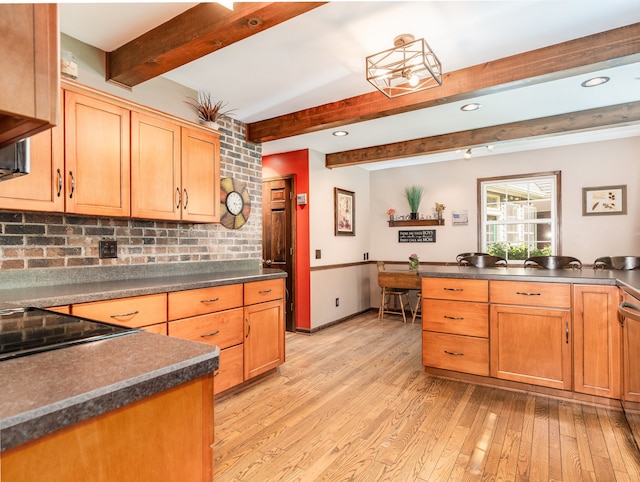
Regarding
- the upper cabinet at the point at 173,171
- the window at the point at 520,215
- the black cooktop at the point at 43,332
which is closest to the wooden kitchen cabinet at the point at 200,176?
the upper cabinet at the point at 173,171

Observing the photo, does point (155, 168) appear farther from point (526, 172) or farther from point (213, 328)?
point (526, 172)

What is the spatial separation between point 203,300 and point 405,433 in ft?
5.05

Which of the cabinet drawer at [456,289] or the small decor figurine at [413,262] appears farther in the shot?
the small decor figurine at [413,262]

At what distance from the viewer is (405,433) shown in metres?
2.20

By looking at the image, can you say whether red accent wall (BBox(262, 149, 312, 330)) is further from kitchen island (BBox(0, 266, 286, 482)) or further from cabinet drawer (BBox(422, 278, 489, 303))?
kitchen island (BBox(0, 266, 286, 482))

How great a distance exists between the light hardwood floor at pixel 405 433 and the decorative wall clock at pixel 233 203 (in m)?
1.48

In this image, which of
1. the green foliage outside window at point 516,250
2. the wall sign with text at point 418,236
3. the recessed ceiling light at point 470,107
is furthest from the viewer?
the wall sign with text at point 418,236

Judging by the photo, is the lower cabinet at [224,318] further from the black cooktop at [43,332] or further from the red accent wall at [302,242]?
Result: the red accent wall at [302,242]

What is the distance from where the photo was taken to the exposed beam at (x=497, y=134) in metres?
3.45

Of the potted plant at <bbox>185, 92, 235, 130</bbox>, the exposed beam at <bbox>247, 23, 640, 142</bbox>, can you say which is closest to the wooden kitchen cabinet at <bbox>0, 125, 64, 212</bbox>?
the potted plant at <bbox>185, 92, 235, 130</bbox>

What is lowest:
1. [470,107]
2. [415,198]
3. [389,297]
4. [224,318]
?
[389,297]

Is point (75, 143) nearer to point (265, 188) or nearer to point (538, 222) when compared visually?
point (265, 188)

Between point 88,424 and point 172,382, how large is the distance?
0.15 metres

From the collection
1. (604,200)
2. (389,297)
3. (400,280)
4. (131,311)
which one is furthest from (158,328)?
(604,200)
